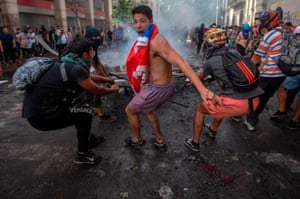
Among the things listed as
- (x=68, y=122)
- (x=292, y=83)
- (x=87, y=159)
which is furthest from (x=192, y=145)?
(x=292, y=83)

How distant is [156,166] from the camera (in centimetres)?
308

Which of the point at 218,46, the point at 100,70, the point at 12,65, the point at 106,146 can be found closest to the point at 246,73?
the point at 218,46

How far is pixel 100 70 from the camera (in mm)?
4633

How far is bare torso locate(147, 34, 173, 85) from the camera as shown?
8.86 feet

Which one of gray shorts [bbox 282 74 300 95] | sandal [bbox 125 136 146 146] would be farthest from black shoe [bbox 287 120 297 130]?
sandal [bbox 125 136 146 146]

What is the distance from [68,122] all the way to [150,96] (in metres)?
1.05

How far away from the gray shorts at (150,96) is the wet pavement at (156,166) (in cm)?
76

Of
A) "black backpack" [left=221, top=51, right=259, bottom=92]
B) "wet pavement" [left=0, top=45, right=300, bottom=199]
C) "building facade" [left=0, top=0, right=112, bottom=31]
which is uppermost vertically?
"building facade" [left=0, top=0, right=112, bottom=31]

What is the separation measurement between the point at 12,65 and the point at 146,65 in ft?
36.5

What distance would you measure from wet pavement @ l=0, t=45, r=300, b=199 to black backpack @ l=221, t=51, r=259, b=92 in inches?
43.8

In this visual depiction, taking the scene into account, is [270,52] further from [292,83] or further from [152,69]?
[152,69]

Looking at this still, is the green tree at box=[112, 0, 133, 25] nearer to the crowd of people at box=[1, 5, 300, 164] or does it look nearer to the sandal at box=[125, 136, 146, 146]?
the sandal at box=[125, 136, 146, 146]

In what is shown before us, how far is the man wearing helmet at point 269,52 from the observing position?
3549 millimetres

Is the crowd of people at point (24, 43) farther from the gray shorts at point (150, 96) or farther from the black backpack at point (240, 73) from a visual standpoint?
the black backpack at point (240, 73)
